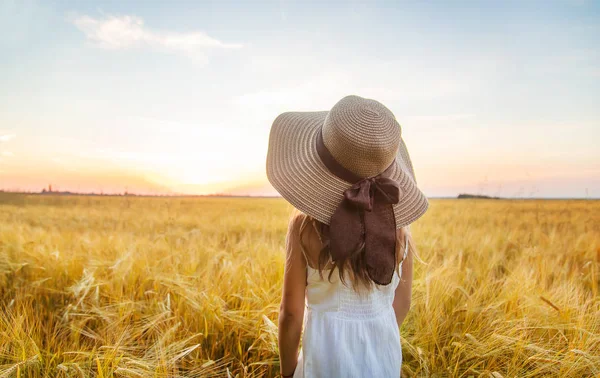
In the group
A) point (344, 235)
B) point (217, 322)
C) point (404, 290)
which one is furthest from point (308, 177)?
point (217, 322)

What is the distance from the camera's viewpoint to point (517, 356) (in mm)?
1767

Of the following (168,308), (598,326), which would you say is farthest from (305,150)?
(598,326)

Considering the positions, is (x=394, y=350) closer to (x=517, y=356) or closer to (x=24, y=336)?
(x=517, y=356)

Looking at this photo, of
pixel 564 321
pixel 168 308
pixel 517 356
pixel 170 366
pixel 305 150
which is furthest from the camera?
pixel 168 308

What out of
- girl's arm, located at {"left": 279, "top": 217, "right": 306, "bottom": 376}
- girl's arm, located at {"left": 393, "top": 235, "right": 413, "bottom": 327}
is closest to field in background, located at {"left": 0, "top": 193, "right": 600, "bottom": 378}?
girl's arm, located at {"left": 393, "top": 235, "right": 413, "bottom": 327}

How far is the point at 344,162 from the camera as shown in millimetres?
1195

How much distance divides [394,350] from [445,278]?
134 centimetres

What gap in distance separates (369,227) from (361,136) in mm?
280

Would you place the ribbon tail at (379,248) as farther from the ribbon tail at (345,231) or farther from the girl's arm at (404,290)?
the girl's arm at (404,290)

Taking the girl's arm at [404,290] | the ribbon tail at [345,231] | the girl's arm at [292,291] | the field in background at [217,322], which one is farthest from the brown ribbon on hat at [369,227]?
the field in background at [217,322]

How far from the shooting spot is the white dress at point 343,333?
130cm

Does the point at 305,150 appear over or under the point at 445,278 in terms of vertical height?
over

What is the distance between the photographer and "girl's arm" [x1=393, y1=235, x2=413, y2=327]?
1491mm

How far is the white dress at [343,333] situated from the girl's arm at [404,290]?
6.6 inches
